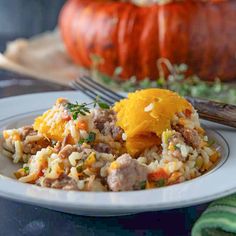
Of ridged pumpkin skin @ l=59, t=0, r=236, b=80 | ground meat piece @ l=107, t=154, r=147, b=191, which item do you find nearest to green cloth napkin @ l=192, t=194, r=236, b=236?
ground meat piece @ l=107, t=154, r=147, b=191

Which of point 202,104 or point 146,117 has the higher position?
point 146,117

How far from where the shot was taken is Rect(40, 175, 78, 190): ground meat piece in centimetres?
140

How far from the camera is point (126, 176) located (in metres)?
1.40

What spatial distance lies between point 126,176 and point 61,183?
150mm

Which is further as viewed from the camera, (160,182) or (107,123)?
(107,123)

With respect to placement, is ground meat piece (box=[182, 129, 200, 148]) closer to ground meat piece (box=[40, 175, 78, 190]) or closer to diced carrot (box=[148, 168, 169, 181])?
diced carrot (box=[148, 168, 169, 181])

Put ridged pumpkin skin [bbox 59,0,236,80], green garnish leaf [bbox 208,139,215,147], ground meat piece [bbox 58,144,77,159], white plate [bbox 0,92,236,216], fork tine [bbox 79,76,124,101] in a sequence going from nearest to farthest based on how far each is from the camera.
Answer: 1. white plate [bbox 0,92,236,216]
2. ground meat piece [bbox 58,144,77,159]
3. green garnish leaf [bbox 208,139,215,147]
4. fork tine [bbox 79,76,124,101]
5. ridged pumpkin skin [bbox 59,0,236,80]

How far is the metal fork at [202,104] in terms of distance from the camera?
1.77 m

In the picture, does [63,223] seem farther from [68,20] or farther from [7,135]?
[68,20]

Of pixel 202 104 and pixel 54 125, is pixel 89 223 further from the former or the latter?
pixel 202 104

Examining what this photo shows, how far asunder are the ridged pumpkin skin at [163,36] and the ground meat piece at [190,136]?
140cm

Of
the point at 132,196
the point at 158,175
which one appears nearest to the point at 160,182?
the point at 158,175

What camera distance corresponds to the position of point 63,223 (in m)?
1.46

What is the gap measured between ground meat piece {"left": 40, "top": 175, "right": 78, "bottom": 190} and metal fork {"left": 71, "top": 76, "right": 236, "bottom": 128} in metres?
0.55
